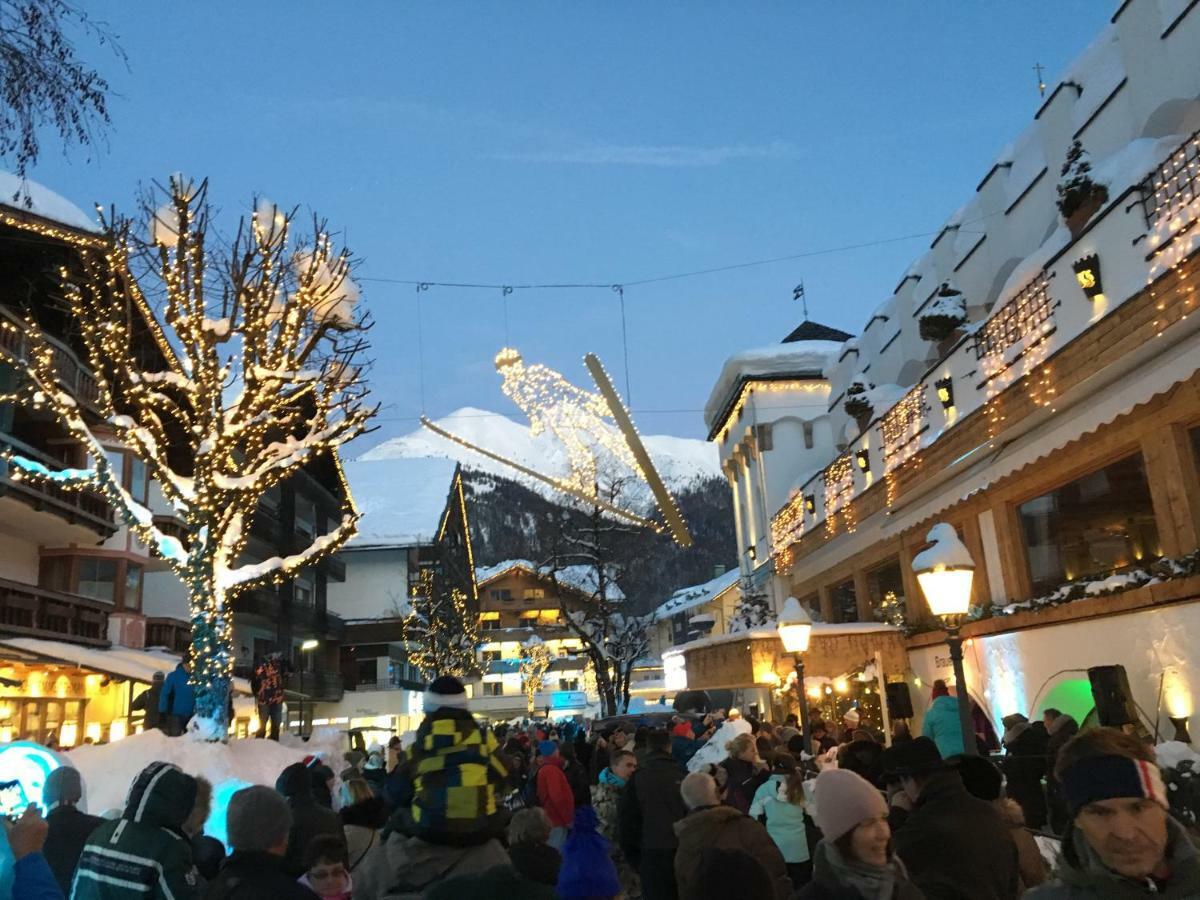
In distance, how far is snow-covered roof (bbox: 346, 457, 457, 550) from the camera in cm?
6228

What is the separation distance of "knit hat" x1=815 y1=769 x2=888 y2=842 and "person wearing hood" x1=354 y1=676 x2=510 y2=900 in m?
1.19

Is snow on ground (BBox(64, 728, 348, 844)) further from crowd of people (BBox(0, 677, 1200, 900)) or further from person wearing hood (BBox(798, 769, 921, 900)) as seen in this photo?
person wearing hood (BBox(798, 769, 921, 900))

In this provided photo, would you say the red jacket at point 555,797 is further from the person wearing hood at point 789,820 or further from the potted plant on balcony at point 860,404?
the potted plant on balcony at point 860,404

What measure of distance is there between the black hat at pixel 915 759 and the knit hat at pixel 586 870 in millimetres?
1842

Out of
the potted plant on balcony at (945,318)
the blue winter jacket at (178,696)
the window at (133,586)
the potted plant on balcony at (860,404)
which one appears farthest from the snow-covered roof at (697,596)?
the blue winter jacket at (178,696)

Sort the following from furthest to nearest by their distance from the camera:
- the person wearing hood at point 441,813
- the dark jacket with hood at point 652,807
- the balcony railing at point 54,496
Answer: the balcony railing at point 54,496 → the dark jacket with hood at point 652,807 → the person wearing hood at point 441,813

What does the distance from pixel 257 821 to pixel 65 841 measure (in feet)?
8.40

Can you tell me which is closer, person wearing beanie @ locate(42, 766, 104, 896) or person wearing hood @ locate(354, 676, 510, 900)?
person wearing hood @ locate(354, 676, 510, 900)

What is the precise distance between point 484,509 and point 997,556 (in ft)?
279

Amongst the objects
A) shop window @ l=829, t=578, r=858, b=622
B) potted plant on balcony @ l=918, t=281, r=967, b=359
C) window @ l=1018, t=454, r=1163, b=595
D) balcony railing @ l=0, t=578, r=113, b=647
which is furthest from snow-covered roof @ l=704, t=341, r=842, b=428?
balcony railing @ l=0, t=578, r=113, b=647

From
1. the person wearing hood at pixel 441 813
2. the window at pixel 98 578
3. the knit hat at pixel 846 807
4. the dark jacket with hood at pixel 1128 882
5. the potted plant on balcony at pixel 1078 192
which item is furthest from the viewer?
the window at pixel 98 578

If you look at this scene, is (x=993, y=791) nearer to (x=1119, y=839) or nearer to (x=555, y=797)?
(x=1119, y=839)

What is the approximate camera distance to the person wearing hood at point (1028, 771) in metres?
9.52

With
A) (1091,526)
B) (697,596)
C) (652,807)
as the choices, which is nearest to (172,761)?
(652,807)
